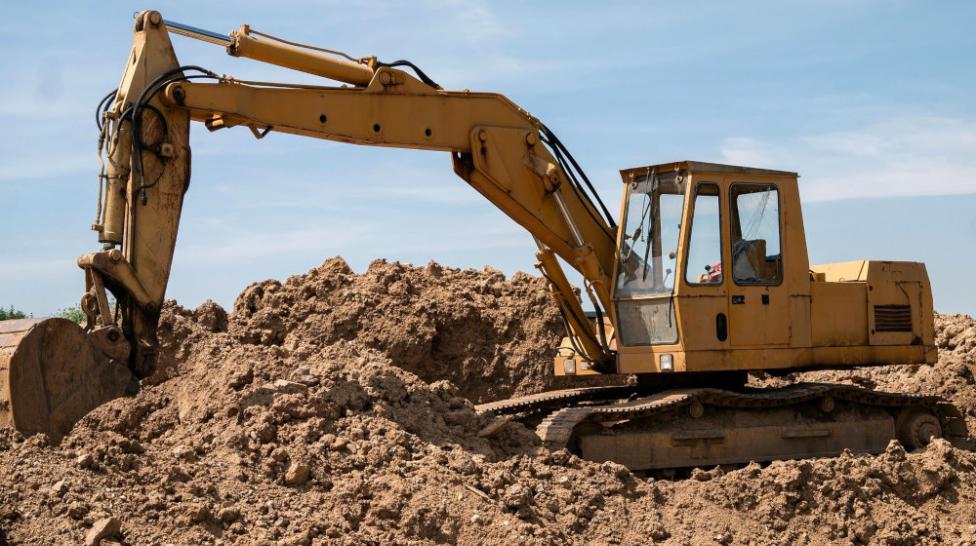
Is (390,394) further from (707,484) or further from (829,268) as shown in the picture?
(829,268)

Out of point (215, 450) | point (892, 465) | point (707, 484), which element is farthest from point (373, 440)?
point (892, 465)

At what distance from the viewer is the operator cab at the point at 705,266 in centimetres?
1112

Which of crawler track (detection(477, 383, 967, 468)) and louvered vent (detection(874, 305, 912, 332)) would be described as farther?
louvered vent (detection(874, 305, 912, 332))

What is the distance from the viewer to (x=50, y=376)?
8867 mm

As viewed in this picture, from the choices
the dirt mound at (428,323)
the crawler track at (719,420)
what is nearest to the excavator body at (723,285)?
the crawler track at (719,420)

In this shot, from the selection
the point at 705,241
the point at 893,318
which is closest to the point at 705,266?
the point at 705,241

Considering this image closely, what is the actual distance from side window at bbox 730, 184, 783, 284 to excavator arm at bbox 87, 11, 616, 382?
1.21 meters

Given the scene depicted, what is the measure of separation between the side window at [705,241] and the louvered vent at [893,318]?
6.60 feet

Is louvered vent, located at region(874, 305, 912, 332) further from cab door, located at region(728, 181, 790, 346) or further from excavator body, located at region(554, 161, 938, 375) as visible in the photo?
cab door, located at region(728, 181, 790, 346)

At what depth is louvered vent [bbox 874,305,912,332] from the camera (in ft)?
39.9

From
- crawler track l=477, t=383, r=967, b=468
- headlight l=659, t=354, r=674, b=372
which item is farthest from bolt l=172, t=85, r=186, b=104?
headlight l=659, t=354, r=674, b=372

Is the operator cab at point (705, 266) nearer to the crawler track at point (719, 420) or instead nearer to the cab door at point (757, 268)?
the cab door at point (757, 268)

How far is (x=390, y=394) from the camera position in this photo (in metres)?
10.2

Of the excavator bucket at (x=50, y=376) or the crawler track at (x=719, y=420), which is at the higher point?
the excavator bucket at (x=50, y=376)
